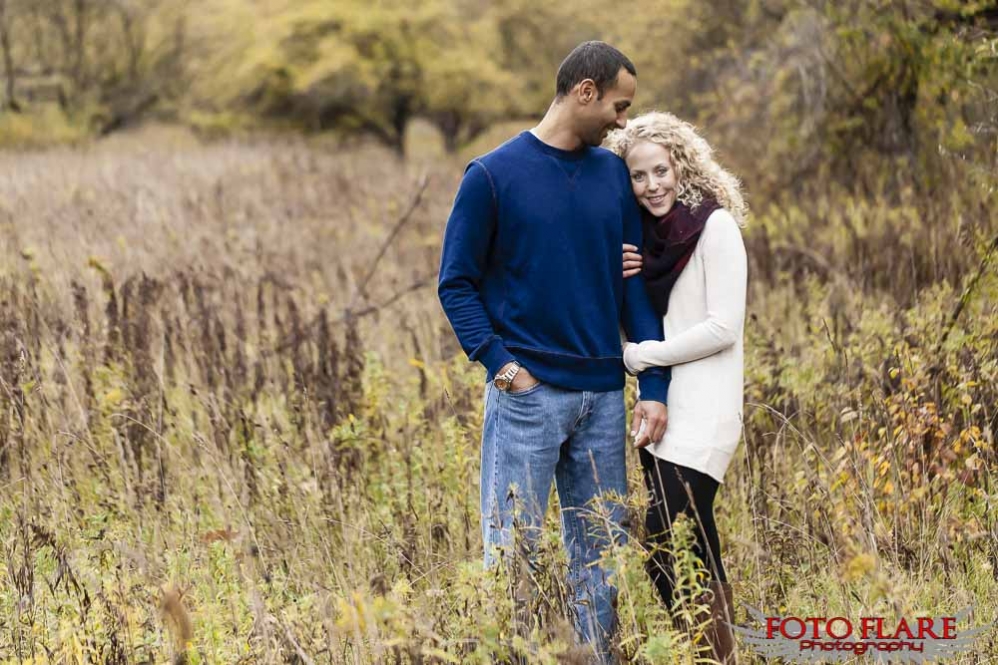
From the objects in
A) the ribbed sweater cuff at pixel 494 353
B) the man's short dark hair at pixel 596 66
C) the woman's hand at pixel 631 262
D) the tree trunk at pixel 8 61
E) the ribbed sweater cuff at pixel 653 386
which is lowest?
the ribbed sweater cuff at pixel 653 386

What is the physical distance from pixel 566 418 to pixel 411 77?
63.8 feet

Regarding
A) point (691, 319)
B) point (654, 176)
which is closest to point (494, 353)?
point (691, 319)

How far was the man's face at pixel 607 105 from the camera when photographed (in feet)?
8.50

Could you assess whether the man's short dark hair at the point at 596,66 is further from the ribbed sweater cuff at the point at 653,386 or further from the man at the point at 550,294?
the ribbed sweater cuff at the point at 653,386

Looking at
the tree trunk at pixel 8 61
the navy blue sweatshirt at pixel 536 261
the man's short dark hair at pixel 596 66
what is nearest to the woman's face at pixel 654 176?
the navy blue sweatshirt at pixel 536 261

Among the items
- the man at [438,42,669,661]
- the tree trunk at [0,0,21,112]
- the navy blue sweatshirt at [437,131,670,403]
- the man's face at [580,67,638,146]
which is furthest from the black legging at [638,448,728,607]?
the tree trunk at [0,0,21,112]

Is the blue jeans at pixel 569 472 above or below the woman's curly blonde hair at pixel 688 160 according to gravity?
below

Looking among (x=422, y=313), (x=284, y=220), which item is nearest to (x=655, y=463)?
(x=422, y=313)

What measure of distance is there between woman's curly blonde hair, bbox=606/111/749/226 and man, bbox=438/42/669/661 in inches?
5.2

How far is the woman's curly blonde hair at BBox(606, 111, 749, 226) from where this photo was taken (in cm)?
279

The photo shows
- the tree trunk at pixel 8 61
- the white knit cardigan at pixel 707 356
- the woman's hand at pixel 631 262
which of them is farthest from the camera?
the tree trunk at pixel 8 61

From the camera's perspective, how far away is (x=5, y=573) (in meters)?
3.19

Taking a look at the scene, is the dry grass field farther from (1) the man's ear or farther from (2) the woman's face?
(1) the man's ear

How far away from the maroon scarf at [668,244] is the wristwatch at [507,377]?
1.68 ft
